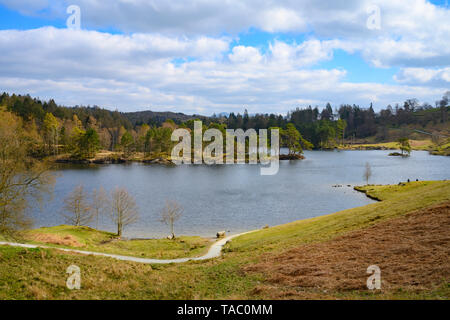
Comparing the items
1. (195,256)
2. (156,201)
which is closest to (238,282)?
(195,256)

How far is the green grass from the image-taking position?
1364 inches

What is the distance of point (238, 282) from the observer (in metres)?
20.0

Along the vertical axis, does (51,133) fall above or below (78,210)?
above

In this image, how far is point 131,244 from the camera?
1620 inches

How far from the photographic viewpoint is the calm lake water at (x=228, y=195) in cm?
5350

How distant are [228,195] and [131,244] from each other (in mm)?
34986

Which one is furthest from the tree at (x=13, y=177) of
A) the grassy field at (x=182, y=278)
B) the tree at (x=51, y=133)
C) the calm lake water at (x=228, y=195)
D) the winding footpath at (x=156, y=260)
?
the tree at (x=51, y=133)

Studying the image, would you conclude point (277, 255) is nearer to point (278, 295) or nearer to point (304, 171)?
point (278, 295)

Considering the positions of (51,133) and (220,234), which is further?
(51,133)

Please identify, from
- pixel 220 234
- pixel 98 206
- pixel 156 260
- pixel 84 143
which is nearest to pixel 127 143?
pixel 84 143

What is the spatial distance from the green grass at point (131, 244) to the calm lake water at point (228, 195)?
499cm

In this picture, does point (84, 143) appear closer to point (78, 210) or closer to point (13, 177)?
point (78, 210)

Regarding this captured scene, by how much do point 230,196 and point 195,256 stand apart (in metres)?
39.3

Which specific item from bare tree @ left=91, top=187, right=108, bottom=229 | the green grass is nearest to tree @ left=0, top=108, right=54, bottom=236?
the green grass
